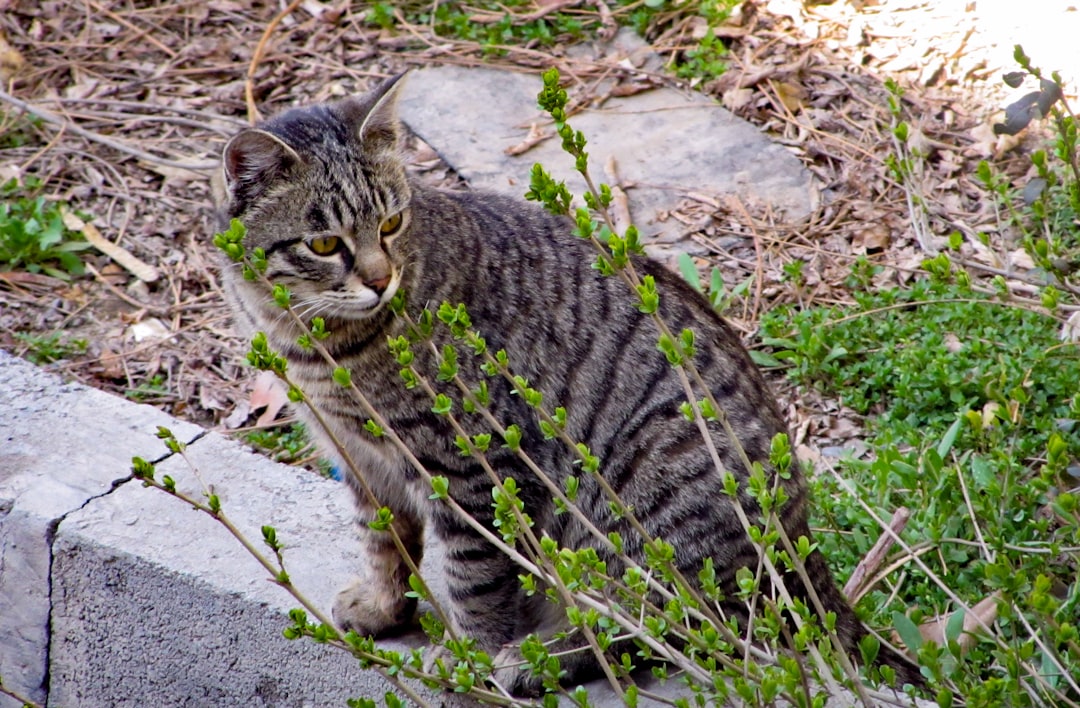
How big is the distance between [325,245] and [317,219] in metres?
0.08

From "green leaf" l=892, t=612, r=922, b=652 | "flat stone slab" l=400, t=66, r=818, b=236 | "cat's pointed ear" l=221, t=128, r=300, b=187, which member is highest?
"cat's pointed ear" l=221, t=128, r=300, b=187

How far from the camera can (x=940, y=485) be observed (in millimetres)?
3701

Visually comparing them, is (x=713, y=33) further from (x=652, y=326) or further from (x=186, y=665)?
(x=186, y=665)

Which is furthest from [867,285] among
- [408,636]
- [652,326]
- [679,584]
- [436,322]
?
[679,584]

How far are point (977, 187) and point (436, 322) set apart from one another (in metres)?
2.88

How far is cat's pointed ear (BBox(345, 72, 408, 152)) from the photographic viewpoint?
3.43 m

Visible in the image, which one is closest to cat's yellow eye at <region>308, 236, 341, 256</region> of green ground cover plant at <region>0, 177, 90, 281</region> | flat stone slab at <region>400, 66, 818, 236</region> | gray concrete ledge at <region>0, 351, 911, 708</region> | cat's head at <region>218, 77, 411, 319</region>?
cat's head at <region>218, 77, 411, 319</region>

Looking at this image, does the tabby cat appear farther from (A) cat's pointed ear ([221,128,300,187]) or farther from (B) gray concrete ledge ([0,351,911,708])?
(B) gray concrete ledge ([0,351,911,708])

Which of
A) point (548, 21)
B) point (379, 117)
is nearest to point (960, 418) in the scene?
point (379, 117)

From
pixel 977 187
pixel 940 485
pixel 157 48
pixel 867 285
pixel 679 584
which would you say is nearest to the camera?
pixel 679 584

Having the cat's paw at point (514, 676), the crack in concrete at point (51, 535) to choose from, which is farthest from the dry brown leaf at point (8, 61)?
the cat's paw at point (514, 676)

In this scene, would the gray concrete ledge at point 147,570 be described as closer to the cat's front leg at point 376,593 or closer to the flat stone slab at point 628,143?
the cat's front leg at point 376,593

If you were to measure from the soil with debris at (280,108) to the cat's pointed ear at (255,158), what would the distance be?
1.59 metres

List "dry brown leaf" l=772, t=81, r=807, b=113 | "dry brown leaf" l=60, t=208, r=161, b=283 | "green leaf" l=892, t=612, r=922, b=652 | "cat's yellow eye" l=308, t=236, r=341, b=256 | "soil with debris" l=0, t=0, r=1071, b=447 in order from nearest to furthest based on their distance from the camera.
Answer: "green leaf" l=892, t=612, r=922, b=652, "cat's yellow eye" l=308, t=236, r=341, b=256, "soil with debris" l=0, t=0, r=1071, b=447, "dry brown leaf" l=60, t=208, r=161, b=283, "dry brown leaf" l=772, t=81, r=807, b=113
